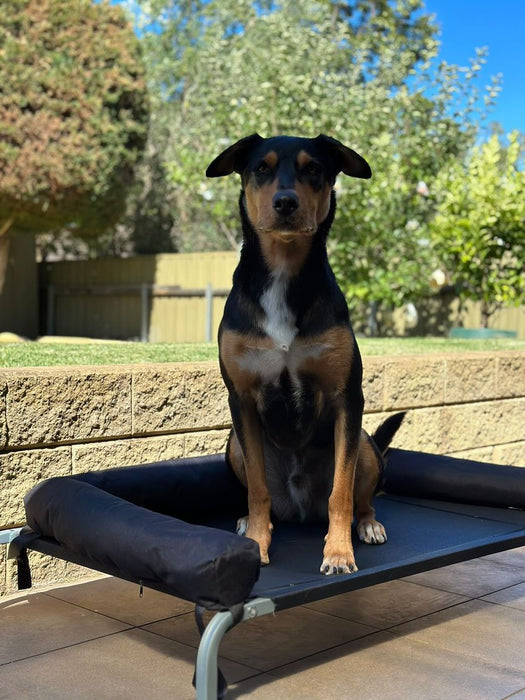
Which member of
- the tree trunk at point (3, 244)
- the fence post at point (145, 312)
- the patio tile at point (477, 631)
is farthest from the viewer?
the fence post at point (145, 312)

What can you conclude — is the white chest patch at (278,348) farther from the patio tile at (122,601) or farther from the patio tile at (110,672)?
the patio tile at (122,601)

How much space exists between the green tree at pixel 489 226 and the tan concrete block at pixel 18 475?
7.65 meters

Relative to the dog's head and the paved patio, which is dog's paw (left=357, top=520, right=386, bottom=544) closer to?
the paved patio

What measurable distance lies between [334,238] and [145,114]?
525 centimetres

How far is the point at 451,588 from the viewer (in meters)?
4.32

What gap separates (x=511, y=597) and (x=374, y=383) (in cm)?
194

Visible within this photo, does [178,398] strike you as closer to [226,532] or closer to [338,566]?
[338,566]

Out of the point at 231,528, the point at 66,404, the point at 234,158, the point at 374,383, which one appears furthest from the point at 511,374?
the point at 234,158

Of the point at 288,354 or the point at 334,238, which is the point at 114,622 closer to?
the point at 288,354

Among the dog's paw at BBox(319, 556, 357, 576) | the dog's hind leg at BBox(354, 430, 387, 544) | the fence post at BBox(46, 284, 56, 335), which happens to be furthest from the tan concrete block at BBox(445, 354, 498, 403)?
the fence post at BBox(46, 284, 56, 335)

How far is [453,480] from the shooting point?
4.34m

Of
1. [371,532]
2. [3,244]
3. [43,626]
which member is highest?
[3,244]

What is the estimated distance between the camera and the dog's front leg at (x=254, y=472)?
341cm

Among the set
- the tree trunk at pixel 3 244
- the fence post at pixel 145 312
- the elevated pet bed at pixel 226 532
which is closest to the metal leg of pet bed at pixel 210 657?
the elevated pet bed at pixel 226 532
